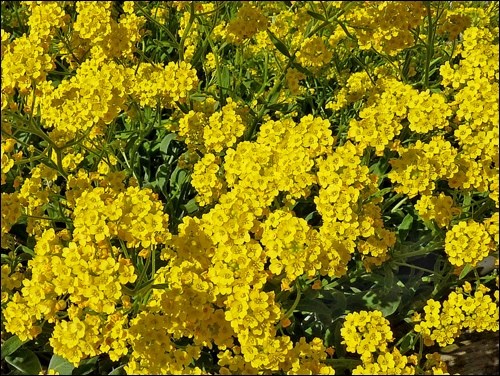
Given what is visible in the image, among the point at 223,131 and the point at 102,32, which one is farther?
the point at 102,32

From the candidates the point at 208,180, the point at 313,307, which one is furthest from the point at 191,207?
the point at 313,307

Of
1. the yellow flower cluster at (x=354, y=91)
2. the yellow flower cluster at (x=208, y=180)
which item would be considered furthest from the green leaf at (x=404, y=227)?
the yellow flower cluster at (x=208, y=180)

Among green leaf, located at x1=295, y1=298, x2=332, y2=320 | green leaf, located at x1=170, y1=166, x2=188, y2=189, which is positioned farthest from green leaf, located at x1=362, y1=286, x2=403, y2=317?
green leaf, located at x1=170, y1=166, x2=188, y2=189

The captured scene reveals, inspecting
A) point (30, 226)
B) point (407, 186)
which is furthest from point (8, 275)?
point (407, 186)

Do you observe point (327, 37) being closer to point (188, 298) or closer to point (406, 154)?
point (406, 154)

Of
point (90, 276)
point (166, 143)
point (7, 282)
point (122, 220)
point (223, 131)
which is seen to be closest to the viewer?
point (90, 276)

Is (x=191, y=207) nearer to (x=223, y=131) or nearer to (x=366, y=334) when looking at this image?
(x=223, y=131)

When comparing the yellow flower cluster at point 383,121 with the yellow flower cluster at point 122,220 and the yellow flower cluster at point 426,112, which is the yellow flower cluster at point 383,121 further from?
the yellow flower cluster at point 122,220
